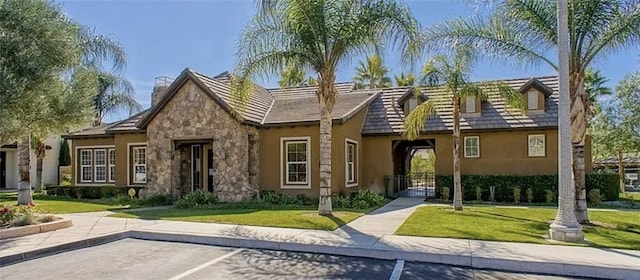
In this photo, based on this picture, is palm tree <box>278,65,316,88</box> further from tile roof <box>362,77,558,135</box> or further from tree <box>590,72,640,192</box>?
tree <box>590,72,640,192</box>

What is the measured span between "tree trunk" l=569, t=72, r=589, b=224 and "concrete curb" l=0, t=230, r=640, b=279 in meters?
4.85

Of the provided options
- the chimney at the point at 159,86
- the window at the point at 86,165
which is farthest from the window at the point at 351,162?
the window at the point at 86,165

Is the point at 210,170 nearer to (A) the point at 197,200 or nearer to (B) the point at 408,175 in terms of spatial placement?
(A) the point at 197,200

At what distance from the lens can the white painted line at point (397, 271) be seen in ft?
22.6

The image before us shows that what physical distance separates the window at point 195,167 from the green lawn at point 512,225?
9986mm

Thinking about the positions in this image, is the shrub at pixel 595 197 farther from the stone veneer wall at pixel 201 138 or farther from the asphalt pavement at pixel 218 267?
the stone veneer wall at pixel 201 138

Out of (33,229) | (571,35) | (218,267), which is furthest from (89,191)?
(571,35)

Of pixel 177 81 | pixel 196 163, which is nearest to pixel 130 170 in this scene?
pixel 196 163

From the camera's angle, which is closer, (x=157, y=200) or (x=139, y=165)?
(x=157, y=200)

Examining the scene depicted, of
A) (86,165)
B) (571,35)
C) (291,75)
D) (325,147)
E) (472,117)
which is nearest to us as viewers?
(571,35)

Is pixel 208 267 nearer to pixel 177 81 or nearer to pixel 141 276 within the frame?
pixel 141 276

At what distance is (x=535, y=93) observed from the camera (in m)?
19.4

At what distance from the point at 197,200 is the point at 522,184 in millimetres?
12861

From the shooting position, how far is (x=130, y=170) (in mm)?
20578
